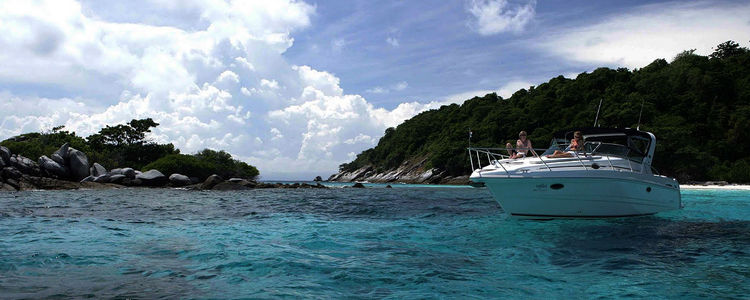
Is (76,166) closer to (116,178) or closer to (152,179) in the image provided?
(116,178)

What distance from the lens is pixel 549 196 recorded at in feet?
41.4

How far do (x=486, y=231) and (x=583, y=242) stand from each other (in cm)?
Answer: 261

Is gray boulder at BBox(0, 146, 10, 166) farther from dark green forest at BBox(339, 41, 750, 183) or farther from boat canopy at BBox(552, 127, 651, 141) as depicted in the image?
dark green forest at BBox(339, 41, 750, 183)

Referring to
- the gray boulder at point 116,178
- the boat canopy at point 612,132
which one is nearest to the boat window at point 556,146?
the boat canopy at point 612,132

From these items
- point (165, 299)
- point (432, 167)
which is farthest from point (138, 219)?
point (432, 167)

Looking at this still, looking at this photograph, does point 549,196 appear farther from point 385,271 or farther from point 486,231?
point 385,271

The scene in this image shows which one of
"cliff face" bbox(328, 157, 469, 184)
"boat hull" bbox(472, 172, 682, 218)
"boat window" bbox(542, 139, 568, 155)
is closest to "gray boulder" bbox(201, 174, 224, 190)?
"boat window" bbox(542, 139, 568, 155)

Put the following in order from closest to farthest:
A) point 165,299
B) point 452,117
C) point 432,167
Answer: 1. point 165,299
2. point 432,167
3. point 452,117

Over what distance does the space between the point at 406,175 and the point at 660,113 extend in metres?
53.3

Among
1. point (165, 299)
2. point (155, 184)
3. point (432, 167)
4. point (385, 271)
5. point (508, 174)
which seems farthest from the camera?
point (432, 167)

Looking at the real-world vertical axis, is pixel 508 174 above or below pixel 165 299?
above

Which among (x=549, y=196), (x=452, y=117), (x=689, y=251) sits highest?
(x=452, y=117)

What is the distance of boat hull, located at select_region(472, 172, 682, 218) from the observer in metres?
12.5

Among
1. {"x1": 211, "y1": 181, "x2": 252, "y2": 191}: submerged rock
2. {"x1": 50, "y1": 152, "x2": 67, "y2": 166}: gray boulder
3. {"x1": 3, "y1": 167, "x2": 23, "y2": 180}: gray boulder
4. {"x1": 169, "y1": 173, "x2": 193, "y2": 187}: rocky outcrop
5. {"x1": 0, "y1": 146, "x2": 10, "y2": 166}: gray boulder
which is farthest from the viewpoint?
{"x1": 169, "y1": 173, "x2": 193, "y2": 187}: rocky outcrop
